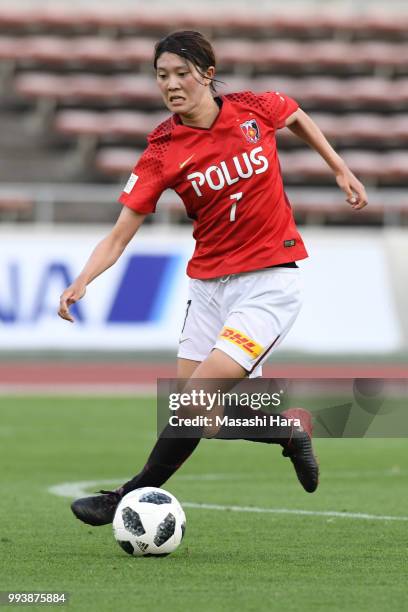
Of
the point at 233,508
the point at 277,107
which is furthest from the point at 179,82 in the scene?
the point at 233,508

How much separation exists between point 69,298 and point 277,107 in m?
1.43

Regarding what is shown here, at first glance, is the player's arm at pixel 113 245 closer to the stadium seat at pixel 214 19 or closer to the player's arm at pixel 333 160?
the player's arm at pixel 333 160

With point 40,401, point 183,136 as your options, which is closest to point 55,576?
point 183,136

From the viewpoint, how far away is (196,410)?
6309 mm

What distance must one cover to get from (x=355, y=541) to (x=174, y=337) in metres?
11.7

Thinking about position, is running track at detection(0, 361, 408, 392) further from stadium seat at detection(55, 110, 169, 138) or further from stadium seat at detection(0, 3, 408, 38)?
stadium seat at detection(0, 3, 408, 38)

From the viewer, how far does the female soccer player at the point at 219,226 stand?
6.27 meters

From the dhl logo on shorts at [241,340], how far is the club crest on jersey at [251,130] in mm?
891

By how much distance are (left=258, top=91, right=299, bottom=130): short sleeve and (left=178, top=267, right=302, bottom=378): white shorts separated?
72cm

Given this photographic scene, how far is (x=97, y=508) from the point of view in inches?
258

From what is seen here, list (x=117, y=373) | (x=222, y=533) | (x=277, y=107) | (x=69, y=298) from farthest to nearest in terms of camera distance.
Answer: (x=117, y=373) < (x=222, y=533) < (x=277, y=107) < (x=69, y=298)

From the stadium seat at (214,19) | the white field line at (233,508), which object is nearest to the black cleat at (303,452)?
the white field line at (233,508)

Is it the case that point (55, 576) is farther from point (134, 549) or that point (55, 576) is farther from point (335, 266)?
point (335, 266)

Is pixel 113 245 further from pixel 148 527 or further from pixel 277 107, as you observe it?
pixel 148 527
